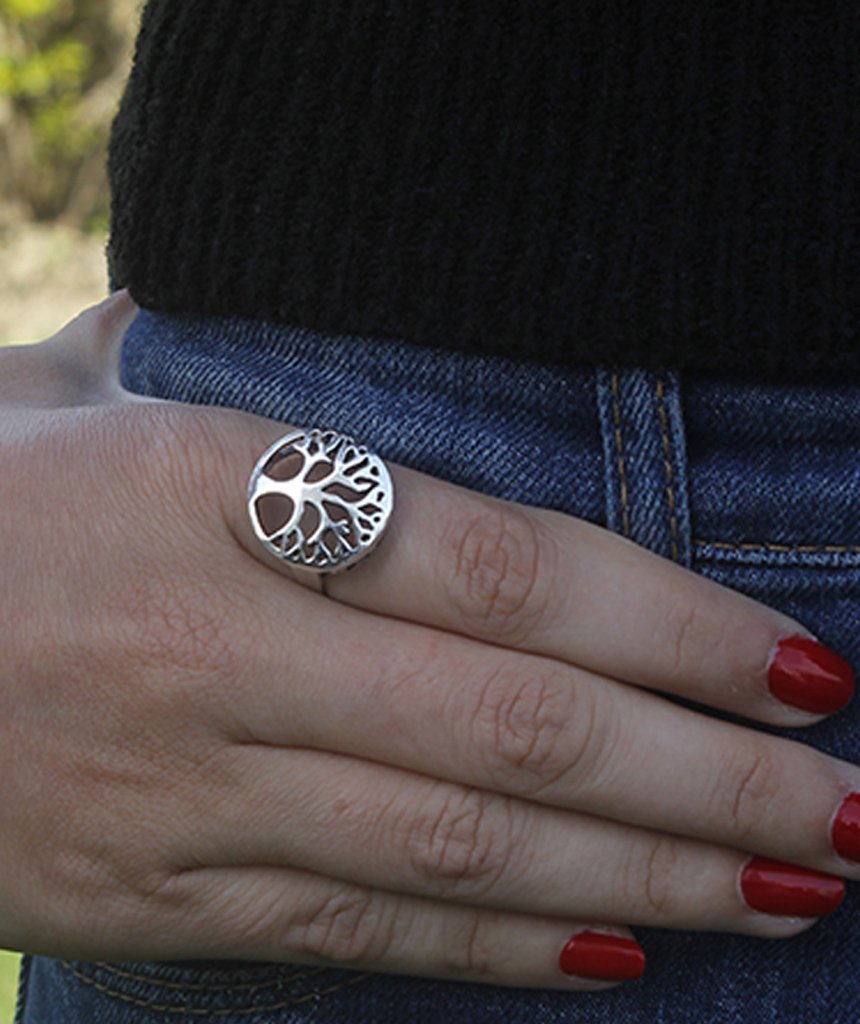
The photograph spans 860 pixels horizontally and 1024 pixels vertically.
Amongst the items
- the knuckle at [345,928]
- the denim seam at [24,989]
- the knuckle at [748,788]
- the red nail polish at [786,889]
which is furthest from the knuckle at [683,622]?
the denim seam at [24,989]

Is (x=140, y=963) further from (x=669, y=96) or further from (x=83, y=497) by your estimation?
(x=669, y=96)

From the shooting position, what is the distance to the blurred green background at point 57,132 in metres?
8.94

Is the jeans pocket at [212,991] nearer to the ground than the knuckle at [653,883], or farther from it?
nearer to the ground

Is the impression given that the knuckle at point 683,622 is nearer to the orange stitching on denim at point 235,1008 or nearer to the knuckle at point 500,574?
the knuckle at point 500,574

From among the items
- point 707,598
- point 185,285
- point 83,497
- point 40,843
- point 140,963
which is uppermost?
point 185,285

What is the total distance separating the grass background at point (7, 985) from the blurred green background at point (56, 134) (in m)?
5.63

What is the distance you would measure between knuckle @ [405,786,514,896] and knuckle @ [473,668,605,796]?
0.12ft

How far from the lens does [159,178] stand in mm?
1143

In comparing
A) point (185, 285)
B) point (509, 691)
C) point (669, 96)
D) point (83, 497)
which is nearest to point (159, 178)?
point (185, 285)

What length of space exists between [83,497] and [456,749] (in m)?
0.36

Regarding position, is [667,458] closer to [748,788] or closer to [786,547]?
[786,547]

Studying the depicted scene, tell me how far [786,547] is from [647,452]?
136 millimetres

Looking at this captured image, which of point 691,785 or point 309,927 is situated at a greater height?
point 691,785

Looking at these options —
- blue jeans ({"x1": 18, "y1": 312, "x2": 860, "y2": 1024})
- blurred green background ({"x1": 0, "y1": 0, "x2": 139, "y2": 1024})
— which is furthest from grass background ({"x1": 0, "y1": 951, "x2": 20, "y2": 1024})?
blurred green background ({"x1": 0, "y1": 0, "x2": 139, "y2": 1024})
